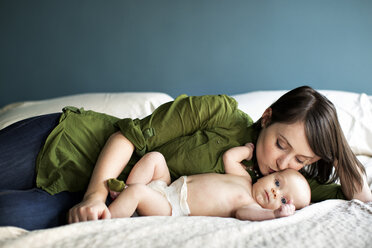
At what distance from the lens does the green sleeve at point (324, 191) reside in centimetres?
109

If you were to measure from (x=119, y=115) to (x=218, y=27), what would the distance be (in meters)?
0.80

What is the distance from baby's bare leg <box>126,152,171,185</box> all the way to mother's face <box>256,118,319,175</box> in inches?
12.2

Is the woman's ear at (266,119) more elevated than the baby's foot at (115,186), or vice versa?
the woman's ear at (266,119)

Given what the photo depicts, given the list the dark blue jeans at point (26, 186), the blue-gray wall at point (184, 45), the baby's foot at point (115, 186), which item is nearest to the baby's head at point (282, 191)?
the baby's foot at point (115, 186)

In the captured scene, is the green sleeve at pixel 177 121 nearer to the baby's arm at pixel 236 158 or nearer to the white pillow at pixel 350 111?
the baby's arm at pixel 236 158

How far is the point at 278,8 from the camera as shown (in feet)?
6.23

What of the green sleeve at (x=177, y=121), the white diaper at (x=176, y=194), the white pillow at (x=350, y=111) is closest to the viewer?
the white diaper at (x=176, y=194)

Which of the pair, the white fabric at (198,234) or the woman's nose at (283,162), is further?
the woman's nose at (283,162)

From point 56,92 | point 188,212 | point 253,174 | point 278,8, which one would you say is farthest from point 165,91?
point 188,212

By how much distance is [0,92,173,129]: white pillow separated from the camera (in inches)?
60.7

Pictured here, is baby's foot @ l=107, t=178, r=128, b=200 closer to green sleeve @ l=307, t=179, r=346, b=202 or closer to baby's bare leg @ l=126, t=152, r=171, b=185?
baby's bare leg @ l=126, t=152, r=171, b=185

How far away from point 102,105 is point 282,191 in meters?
0.95

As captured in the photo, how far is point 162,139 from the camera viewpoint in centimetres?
108

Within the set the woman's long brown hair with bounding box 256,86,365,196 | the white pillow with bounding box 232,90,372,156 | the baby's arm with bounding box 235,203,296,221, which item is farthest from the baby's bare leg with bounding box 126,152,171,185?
the white pillow with bounding box 232,90,372,156
